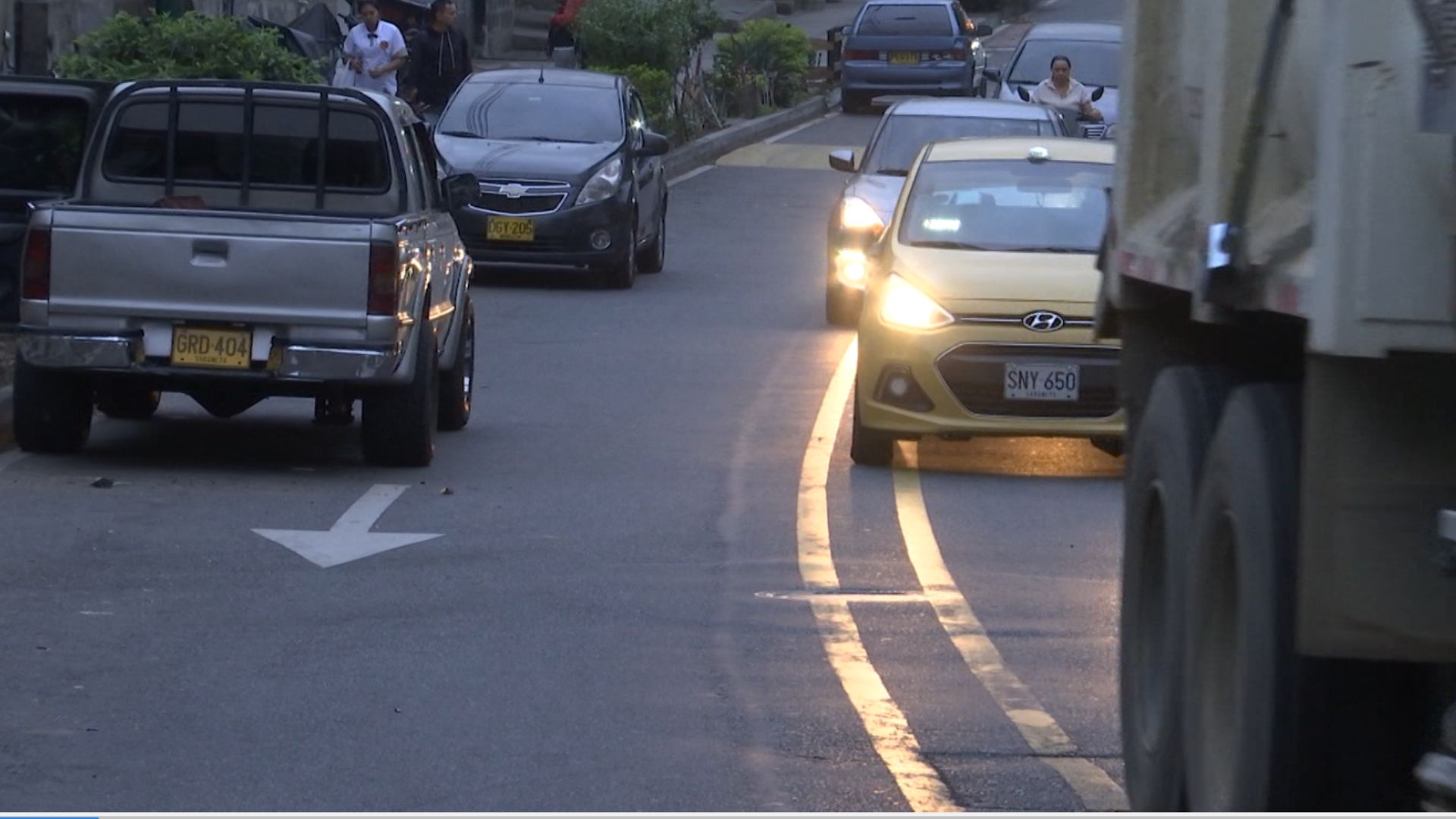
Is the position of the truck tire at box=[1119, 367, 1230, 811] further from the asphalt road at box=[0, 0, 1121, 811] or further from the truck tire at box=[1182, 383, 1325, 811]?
the asphalt road at box=[0, 0, 1121, 811]

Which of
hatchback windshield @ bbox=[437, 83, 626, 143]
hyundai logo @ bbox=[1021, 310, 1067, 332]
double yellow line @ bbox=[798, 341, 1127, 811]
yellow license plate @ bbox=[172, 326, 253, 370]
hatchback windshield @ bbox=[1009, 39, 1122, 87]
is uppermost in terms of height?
hatchback windshield @ bbox=[1009, 39, 1122, 87]

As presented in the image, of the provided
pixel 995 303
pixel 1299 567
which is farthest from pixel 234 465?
pixel 1299 567

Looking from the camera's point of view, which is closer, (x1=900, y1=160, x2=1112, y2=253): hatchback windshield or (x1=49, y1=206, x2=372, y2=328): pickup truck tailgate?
(x1=49, y1=206, x2=372, y2=328): pickup truck tailgate

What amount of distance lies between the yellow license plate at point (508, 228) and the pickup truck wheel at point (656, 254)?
1.90 metres

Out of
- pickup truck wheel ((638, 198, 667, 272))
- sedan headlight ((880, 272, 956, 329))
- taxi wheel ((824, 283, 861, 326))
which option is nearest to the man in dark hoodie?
pickup truck wheel ((638, 198, 667, 272))

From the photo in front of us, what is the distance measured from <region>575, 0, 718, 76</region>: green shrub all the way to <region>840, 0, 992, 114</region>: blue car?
9.04 metres

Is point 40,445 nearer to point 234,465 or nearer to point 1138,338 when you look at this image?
point 234,465

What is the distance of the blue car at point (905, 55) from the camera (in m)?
40.3

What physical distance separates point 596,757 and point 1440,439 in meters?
3.04

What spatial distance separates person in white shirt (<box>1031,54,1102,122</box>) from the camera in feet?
72.7

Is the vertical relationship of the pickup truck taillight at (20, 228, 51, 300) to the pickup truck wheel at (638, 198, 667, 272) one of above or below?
above

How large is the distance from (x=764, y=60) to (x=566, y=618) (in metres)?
30.6

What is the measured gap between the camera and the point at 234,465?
39.0 feet

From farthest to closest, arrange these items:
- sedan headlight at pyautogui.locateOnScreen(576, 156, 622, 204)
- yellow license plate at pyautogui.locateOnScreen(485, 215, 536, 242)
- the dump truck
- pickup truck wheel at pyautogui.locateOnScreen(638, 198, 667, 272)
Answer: pickup truck wheel at pyautogui.locateOnScreen(638, 198, 667, 272), sedan headlight at pyautogui.locateOnScreen(576, 156, 622, 204), yellow license plate at pyautogui.locateOnScreen(485, 215, 536, 242), the dump truck
